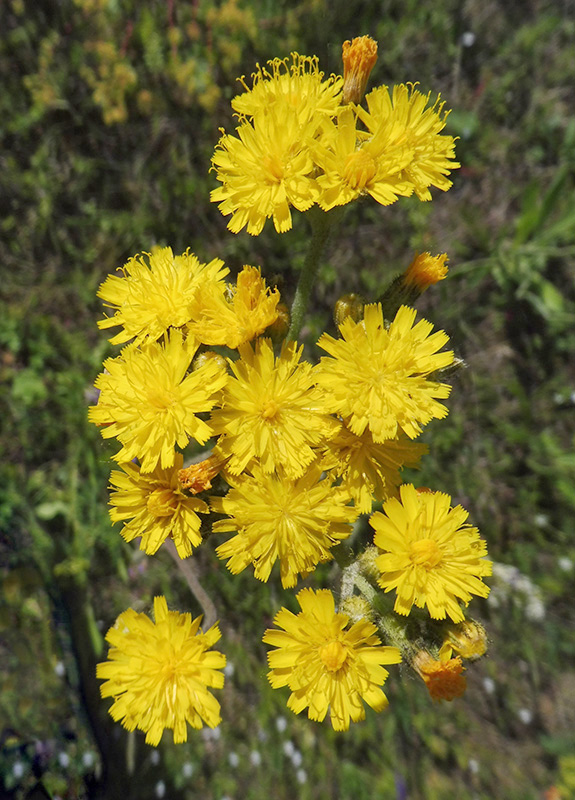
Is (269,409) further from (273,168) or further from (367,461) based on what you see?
(273,168)

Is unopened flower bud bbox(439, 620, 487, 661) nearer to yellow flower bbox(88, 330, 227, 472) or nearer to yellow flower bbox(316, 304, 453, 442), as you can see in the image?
yellow flower bbox(316, 304, 453, 442)

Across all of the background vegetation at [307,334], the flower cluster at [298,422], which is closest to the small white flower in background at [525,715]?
the background vegetation at [307,334]

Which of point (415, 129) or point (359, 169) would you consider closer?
point (359, 169)

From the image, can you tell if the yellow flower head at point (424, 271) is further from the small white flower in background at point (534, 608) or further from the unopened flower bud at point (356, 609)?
the small white flower in background at point (534, 608)

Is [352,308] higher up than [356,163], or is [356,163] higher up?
[356,163]

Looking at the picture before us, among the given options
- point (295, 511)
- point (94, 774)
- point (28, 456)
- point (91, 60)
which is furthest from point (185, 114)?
point (94, 774)

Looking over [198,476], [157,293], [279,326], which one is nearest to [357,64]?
[279,326]
